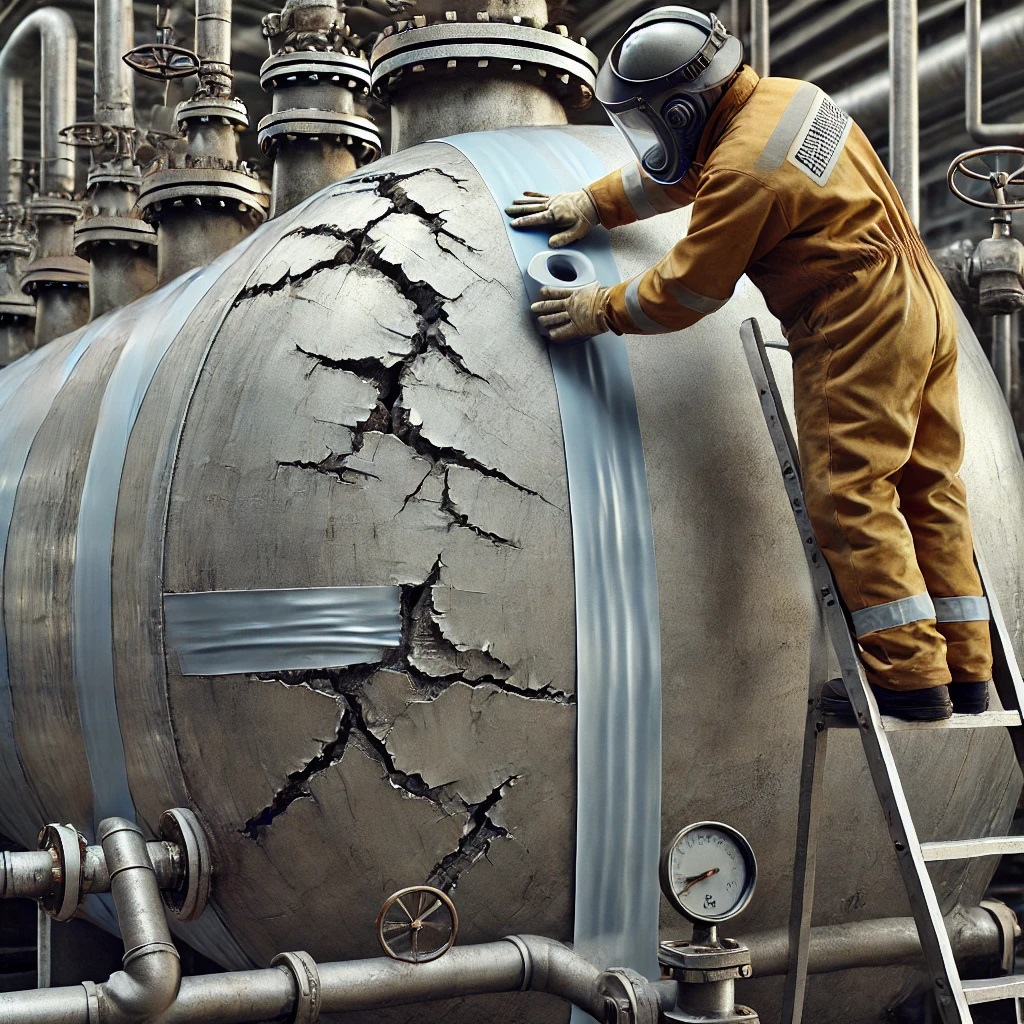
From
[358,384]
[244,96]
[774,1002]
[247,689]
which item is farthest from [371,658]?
[244,96]

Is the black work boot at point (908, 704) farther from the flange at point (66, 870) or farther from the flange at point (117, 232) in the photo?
the flange at point (117, 232)

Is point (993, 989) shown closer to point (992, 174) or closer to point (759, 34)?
point (992, 174)

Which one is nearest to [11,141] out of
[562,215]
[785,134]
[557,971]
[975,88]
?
[975,88]

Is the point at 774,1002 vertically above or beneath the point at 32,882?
beneath

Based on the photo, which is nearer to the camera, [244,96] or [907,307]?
[907,307]

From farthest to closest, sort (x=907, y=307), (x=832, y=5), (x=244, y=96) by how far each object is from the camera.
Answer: (x=244, y=96), (x=832, y=5), (x=907, y=307)

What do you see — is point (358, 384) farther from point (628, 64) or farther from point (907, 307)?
point (907, 307)

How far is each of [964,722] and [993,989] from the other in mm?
460

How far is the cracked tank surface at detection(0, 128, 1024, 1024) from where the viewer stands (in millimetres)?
2412

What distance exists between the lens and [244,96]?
10844 millimetres

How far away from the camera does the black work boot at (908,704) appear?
2.38 meters

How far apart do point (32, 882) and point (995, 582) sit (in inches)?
78.2

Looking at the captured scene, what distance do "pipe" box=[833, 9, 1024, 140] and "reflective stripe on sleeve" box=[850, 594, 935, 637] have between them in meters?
4.30

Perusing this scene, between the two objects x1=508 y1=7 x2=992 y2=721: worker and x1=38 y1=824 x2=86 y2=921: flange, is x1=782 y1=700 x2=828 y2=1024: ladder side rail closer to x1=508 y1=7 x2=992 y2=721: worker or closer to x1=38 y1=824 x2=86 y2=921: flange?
x1=508 y1=7 x2=992 y2=721: worker
